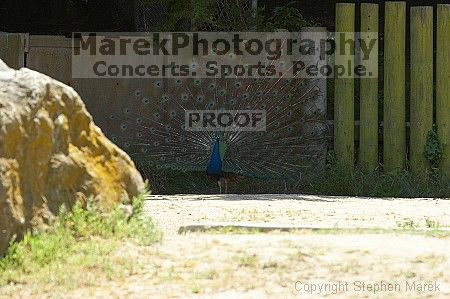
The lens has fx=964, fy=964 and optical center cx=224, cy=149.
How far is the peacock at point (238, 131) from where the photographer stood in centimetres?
1112

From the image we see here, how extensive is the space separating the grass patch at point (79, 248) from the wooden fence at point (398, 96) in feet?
17.5

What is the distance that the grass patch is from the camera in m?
5.24

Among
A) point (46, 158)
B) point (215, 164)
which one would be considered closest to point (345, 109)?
point (215, 164)

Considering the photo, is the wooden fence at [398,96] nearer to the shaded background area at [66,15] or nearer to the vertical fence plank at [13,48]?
the shaded background area at [66,15]

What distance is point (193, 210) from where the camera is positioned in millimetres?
7977

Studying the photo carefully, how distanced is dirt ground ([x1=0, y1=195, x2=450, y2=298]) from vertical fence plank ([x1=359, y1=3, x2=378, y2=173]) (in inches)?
172

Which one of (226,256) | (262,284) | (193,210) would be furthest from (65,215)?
(193,210)

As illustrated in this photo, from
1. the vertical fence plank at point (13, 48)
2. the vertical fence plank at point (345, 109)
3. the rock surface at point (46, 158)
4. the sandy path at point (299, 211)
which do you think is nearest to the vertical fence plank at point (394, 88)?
the vertical fence plank at point (345, 109)

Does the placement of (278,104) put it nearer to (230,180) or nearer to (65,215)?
(230,180)

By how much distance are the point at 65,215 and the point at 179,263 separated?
Result: 88 cm

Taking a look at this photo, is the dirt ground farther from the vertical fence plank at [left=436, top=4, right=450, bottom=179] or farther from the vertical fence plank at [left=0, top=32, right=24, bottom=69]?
the vertical fence plank at [left=0, top=32, right=24, bottom=69]

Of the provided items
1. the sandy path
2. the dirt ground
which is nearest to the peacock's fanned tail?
the sandy path

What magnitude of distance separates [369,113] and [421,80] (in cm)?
70

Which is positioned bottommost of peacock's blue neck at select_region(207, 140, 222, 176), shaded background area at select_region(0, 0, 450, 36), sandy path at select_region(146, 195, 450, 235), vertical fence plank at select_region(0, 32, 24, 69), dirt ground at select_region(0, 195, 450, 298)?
dirt ground at select_region(0, 195, 450, 298)
